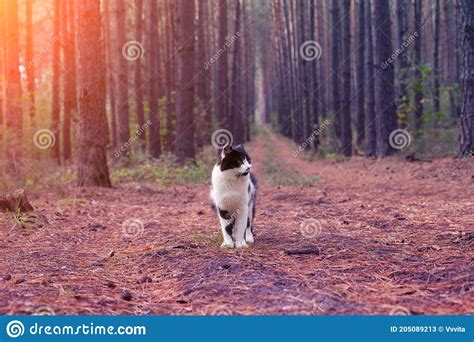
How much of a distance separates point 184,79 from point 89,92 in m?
5.42

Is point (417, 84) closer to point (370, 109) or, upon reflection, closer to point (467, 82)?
point (370, 109)

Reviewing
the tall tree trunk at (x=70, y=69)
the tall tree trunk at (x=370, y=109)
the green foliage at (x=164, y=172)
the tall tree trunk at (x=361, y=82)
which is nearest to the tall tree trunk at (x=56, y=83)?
the tall tree trunk at (x=70, y=69)

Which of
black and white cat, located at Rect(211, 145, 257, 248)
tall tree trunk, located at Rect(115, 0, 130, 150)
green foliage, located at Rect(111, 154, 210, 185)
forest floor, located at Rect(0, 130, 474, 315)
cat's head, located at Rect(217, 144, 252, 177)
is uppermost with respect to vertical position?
tall tree trunk, located at Rect(115, 0, 130, 150)

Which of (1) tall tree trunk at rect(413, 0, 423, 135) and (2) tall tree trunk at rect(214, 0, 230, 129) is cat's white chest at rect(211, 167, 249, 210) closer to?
(1) tall tree trunk at rect(413, 0, 423, 135)

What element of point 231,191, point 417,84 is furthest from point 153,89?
point 231,191

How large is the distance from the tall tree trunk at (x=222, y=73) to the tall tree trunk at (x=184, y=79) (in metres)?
2.33

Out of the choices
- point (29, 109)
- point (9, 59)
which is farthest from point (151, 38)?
point (9, 59)

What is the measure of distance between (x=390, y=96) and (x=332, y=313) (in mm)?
14824

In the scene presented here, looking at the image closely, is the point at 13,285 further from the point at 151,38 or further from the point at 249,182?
the point at 151,38

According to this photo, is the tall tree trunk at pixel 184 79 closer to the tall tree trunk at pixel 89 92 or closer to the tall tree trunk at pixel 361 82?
the tall tree trunk at pixel 89 92

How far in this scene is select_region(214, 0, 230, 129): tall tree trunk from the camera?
2198 centimetres

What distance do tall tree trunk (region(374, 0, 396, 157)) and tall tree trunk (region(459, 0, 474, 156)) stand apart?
194 inches

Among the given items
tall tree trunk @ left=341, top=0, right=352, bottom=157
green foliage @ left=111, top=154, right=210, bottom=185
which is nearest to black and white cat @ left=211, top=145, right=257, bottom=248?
green foliage @ left=111, top=154, right=210, bottom=185

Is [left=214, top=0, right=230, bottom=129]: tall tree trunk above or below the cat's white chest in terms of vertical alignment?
above
